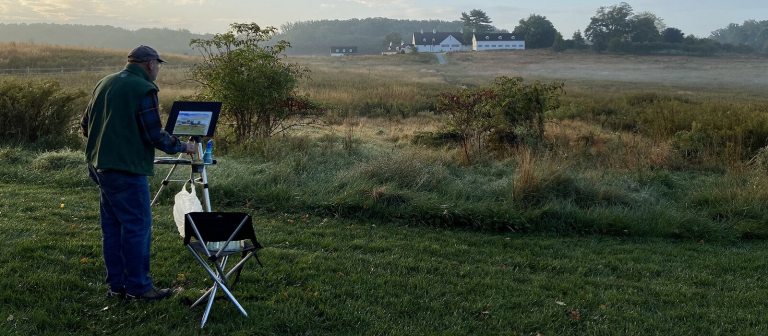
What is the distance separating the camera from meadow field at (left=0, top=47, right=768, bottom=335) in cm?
471

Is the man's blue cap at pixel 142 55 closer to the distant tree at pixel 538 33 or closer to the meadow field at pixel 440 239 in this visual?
the meadow field at pixel 440 239

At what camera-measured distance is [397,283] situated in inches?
216

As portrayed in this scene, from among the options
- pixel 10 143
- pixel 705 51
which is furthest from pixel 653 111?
pixel 705 51

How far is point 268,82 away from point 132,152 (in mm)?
8599

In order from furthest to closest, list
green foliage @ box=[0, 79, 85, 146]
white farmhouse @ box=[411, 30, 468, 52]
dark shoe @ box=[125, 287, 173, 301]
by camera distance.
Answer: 1. white farmhouse @ box=[411, 30, 468, 52]
2. green foliage @ box=[0, 79, 85, 146]
3. dark shoe @ box=[125, 287, 173, 301]

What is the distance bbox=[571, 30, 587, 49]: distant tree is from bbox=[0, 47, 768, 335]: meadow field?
73.6 metres

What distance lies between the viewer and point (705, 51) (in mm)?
79312

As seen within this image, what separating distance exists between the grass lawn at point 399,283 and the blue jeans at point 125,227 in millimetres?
221

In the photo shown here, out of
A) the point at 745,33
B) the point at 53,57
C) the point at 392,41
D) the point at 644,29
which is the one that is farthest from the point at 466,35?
the point at 53,57

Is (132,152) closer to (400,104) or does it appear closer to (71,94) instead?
(71,94)

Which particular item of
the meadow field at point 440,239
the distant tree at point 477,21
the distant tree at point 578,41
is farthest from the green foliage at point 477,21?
the meadow field at point 440,239

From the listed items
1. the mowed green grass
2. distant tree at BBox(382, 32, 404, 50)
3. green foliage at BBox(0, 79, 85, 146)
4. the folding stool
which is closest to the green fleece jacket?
the folding stool

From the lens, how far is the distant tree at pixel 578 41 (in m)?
84.9

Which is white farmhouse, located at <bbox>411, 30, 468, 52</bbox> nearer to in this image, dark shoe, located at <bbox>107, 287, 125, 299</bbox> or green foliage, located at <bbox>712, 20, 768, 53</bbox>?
green foliage, located at <bbox>712, 20, 768, 53</bbox>
